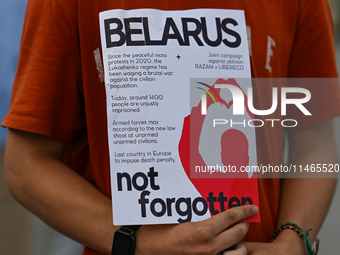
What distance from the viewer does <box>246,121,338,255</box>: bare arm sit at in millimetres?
693

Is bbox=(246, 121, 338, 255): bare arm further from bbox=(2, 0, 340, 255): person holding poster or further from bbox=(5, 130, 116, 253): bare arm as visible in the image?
bbox=(5, 130, 116, 253): bare arm

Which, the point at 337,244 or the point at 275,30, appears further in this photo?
the point at 337,244

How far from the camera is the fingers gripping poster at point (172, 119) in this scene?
61 centimetres

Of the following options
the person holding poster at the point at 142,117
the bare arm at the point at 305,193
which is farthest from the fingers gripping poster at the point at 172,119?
the bare arm at the point at 305,193

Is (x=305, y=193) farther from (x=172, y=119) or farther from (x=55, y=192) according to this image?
(x=55, y=192)

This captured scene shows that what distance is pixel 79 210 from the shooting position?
65 centimetres

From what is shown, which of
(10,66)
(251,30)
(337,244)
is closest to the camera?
(251,30)

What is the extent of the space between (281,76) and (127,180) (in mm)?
483

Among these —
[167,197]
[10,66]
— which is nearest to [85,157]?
[167,197]

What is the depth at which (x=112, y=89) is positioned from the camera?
2.06 feet

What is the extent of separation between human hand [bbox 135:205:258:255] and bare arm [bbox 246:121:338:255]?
9 centimetres

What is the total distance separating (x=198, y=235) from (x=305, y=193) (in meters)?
0.38

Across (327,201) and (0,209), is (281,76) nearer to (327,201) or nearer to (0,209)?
(327,201)

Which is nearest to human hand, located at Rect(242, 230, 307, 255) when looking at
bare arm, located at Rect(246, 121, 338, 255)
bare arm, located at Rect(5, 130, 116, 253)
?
bare arm, located at Rect(246, 121, 338, 255)
